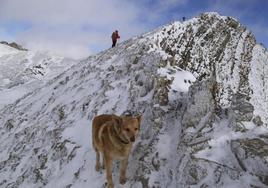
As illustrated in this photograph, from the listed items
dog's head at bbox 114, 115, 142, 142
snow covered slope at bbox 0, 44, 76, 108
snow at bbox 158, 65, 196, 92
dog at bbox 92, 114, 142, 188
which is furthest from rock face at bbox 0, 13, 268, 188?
snow covered slope at bbox 0, 44, 76, 108

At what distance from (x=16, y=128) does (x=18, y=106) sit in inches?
167

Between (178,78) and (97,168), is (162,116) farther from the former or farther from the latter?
(97,168)

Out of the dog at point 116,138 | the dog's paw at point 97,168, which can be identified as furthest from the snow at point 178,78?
the dog's paw at point 97,168

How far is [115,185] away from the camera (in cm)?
1356

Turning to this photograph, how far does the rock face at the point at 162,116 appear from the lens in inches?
491

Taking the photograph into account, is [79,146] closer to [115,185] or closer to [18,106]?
[115,185]

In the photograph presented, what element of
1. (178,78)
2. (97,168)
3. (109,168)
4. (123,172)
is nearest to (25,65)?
(178,78)

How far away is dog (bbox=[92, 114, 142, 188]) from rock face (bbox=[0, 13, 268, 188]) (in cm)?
87

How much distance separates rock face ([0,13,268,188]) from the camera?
12.5 m

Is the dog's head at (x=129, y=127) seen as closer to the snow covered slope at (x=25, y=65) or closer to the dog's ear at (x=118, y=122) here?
the dog's ear at (x=118, y=122)

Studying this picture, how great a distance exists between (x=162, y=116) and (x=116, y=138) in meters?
3.14

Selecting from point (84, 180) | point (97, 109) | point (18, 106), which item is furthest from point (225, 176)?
point (18, 106)

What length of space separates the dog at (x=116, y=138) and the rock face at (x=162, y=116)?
2.86 feet

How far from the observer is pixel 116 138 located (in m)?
12.6
